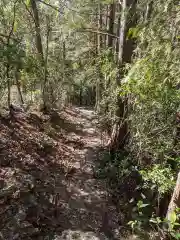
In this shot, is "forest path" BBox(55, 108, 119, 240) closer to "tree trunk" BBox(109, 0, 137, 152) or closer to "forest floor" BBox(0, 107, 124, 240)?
"forest floor" BBox(0, 107, 124, 240)

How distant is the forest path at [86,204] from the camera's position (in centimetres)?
511

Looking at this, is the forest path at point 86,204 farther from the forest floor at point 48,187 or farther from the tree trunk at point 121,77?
the tree trunk at point 121,77

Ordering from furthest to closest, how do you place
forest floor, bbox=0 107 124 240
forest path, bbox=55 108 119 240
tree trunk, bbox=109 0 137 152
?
tree trunk, bbox=109 0 137 152 → forest path, bbox=55 108 119 240 → forest floor, bbox=0 107 124 240

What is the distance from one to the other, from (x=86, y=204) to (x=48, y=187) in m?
1.02

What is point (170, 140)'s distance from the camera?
15.5 feet

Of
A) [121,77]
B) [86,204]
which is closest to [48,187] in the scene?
[86,204]

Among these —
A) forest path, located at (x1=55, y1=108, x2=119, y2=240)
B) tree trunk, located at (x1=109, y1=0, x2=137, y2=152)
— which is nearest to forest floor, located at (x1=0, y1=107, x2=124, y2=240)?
forest path, located at (x1=55, y1=108, x2=119, y2=240)

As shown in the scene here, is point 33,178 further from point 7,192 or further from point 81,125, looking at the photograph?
point 81,125

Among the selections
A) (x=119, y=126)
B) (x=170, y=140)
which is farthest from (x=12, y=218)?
(x=119, y=126)

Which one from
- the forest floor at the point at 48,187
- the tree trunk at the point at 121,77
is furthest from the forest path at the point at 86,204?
the tree trunk at the point at 121,77

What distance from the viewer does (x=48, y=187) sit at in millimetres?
6031

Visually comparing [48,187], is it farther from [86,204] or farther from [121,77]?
[121,77]

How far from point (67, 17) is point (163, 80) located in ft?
20.3

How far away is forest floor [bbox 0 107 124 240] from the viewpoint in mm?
4836
